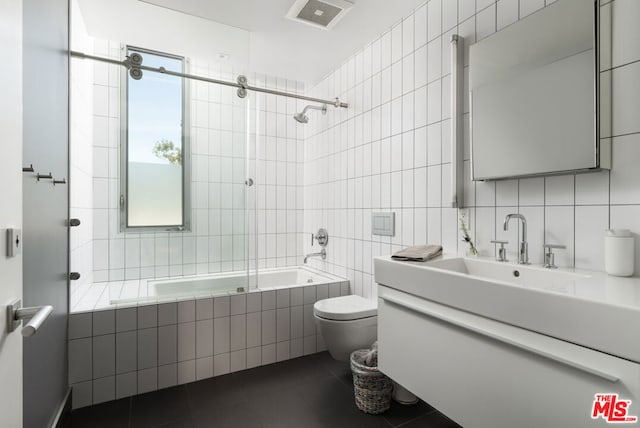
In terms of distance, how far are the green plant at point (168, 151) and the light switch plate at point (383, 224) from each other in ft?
4.52

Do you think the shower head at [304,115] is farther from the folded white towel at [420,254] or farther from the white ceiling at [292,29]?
the folded white towel at [420,254]

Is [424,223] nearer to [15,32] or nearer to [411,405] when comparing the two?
[411,405]

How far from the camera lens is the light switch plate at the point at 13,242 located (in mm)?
746

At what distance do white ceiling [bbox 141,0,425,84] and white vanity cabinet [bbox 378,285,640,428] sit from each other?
171 cm

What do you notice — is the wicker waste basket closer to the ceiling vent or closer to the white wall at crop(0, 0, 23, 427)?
the white wall at crop(0, 0, 23, 427)

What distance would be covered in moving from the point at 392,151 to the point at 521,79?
0.89 m

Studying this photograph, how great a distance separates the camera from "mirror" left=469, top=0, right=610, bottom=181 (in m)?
1.22

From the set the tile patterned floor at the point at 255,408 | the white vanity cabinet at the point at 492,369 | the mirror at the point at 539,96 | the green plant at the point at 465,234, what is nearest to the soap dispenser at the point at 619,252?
the mirror at the point at 539,96

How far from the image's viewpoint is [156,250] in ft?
6.82

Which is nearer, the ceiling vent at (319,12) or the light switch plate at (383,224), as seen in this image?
the ceiling vent at (319,12)

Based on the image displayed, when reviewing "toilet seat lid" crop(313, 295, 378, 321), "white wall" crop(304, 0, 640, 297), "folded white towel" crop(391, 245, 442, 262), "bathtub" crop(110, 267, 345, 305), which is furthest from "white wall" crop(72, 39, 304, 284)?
"folded white towel" crop(391, 245, 442, 262)

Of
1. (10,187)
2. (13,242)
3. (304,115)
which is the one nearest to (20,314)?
(13,242)

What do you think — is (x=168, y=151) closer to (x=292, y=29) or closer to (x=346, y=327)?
(x=292, y=29)

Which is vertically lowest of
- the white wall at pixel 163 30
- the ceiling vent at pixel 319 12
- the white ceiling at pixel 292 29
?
the white wall at pixel 163 30
